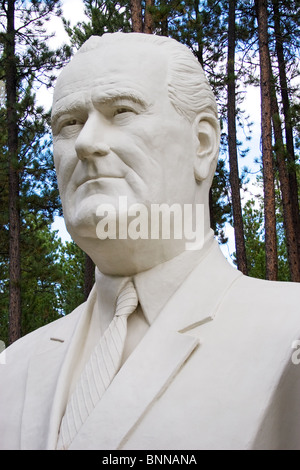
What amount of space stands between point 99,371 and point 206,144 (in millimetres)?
1137

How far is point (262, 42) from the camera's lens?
409 inches

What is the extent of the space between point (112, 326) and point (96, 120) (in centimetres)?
86

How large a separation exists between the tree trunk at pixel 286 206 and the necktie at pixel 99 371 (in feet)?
26.8

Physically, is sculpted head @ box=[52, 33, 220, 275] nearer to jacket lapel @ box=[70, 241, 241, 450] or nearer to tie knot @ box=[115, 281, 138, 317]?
tie knot @ box=[115, 281, 138, 317]

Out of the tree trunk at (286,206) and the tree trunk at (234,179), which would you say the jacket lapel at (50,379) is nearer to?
the tree trunk at (234,179)

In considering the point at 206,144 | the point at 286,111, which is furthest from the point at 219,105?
the point at 206,144

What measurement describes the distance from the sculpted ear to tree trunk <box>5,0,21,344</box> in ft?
24.5

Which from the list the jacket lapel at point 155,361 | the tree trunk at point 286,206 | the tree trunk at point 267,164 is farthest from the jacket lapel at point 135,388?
the tree trunk at point 286,206

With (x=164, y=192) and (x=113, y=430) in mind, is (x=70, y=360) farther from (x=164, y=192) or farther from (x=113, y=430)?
(x=164, y=192)

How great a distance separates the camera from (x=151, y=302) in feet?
8.46

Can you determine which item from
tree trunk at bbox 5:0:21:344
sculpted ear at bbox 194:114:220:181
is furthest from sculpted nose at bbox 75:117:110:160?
tree trunk at bbox 5:0:21:344

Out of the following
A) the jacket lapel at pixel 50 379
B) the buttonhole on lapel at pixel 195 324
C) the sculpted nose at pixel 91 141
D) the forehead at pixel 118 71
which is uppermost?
the forehead at pixel 118 71

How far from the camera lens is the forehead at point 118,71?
262 centimetres

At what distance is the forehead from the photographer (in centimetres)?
262
